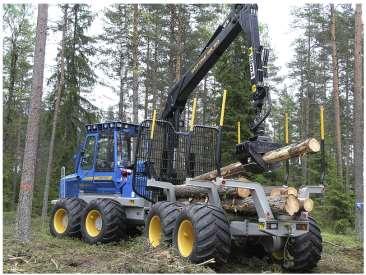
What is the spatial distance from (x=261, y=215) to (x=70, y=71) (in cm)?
1949

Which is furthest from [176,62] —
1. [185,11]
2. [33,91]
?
[33,91]

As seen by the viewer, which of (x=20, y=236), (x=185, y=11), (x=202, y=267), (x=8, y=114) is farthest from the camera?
(x=8, y=114)

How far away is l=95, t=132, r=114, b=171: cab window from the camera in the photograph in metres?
11.7

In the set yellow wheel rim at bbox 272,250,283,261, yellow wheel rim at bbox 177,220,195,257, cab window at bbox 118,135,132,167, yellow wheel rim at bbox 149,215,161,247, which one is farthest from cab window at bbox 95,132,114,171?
yellow wheel rim at bbox 272,250,283,261

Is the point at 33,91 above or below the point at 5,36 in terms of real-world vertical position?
below

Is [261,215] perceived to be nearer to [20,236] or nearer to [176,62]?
[20,236]

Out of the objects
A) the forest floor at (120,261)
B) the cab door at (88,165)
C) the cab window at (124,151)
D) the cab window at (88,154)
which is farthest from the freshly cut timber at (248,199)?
the cab window at (88,154)

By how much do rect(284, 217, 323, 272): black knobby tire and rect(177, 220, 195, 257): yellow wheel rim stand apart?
175 centimetres

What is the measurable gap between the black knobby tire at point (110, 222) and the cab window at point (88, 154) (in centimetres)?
153

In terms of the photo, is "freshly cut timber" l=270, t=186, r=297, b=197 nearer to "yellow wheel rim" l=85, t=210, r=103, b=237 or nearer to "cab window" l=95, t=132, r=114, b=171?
"yellow wheel rim" l=85, t=210, r=103, b=237

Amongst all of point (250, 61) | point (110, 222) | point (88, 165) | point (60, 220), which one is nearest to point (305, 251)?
point (250, 61)

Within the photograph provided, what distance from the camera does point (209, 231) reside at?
7.37m

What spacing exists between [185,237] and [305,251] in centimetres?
207

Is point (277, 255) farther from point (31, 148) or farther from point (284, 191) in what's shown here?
point (31, 148)
